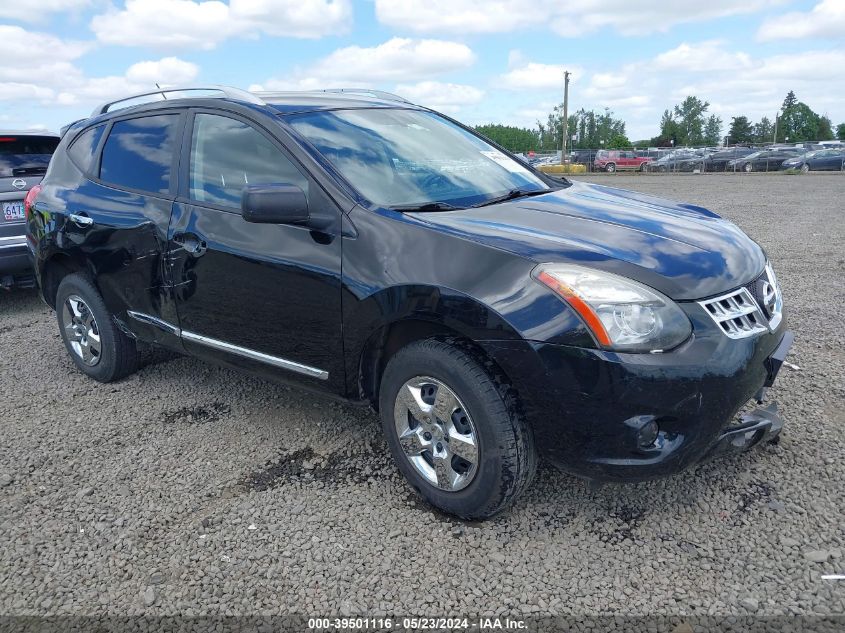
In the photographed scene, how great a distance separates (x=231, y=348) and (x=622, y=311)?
2039 millimetres

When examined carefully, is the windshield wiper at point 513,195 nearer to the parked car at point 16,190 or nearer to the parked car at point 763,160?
the parked car at point 16,190

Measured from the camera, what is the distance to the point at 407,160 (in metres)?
3.41

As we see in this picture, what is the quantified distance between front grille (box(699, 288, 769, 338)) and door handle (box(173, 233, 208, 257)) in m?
2.36

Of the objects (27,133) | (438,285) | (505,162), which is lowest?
(438,285)

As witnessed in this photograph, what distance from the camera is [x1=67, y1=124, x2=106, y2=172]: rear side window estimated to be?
4.39m

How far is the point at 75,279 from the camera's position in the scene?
4.45 m

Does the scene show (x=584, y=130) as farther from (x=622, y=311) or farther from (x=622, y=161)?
(x=622, y=311)

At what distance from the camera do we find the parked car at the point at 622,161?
127 feet

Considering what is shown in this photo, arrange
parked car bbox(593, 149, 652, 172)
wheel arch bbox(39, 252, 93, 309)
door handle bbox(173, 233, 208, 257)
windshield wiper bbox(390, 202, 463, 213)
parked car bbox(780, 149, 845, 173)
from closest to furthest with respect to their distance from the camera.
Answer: windshield wiper bbox(390, 202, 463, 213), door handle bbox(173, 233, 208, 257), wheel arch bbox(39, 252, 93, 309), parked car bbox(780, 149, 845, 173), parked car bbox(593, 149, 652, 172)

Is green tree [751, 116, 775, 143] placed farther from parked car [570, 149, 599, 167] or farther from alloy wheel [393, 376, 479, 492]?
alloy wheel [393, 376, 479, 492]

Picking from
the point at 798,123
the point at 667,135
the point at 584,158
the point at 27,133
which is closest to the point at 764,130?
the point at 798,123

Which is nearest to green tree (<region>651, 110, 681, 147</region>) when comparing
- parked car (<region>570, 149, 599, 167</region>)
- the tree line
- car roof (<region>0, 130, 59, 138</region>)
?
the tree line

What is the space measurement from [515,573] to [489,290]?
1.06 meters

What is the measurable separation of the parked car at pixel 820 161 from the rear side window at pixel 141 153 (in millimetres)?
32253
